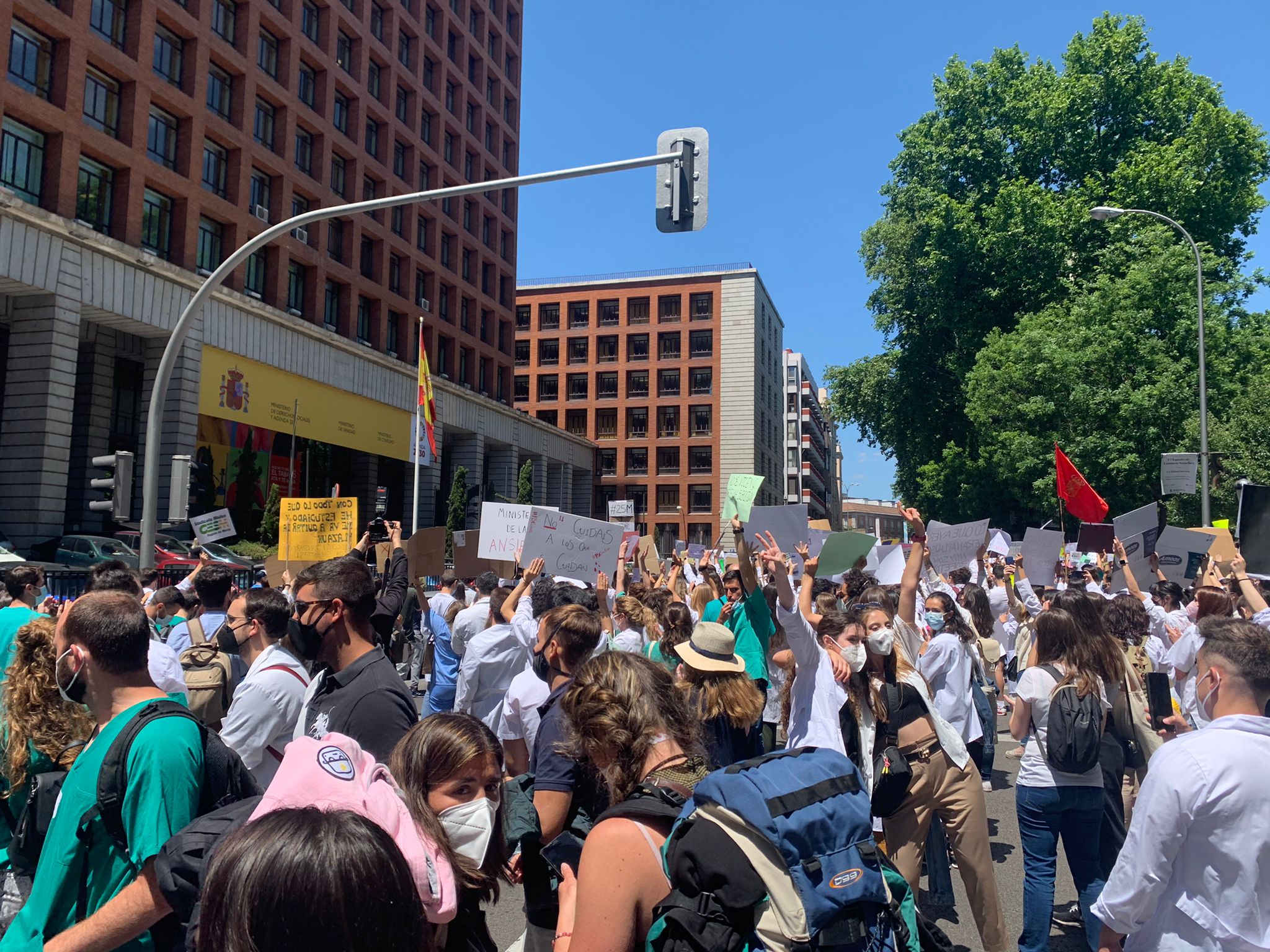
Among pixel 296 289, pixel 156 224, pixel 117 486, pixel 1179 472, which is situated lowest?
pixel 117 486

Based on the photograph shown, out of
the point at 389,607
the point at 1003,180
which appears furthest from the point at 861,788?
the point at 1003,180

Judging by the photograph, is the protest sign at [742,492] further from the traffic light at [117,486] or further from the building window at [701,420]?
the building window at [701,420]

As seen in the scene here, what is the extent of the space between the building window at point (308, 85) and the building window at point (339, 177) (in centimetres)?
218

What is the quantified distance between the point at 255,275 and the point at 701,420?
4077cm

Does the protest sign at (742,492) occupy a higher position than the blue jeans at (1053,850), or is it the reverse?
the protest sign at (742,492)

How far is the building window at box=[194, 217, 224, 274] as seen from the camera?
3070 cm

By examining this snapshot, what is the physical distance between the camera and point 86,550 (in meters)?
22.4

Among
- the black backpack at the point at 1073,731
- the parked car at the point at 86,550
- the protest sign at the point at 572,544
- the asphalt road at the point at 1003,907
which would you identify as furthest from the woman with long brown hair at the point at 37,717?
the parked car at the point at 86,550

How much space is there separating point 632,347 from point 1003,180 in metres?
42.3

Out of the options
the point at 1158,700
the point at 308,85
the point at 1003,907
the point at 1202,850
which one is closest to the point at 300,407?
the point at 308,85

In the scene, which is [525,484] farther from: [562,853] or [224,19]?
[562,853]

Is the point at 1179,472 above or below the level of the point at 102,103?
below

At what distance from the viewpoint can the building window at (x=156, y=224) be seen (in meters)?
28.6

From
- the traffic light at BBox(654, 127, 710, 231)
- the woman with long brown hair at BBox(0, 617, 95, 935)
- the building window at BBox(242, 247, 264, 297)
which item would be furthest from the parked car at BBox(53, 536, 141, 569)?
the woman with long brown hair at BBox(0, 617, 95, 935)
